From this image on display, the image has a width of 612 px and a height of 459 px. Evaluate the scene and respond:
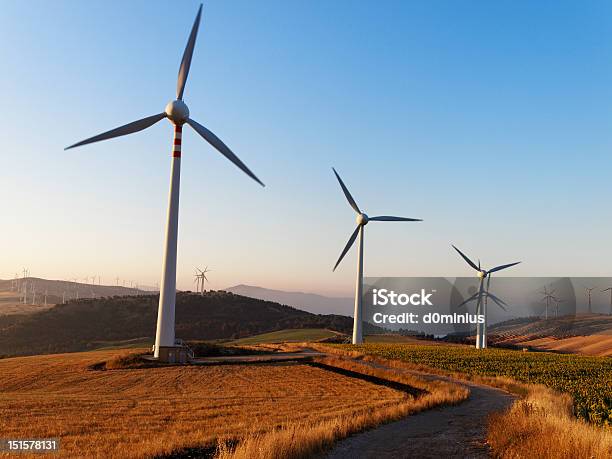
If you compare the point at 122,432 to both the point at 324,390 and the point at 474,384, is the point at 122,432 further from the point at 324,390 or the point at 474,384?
the point at 474,384

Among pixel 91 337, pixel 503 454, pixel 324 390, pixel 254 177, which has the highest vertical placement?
pixel 254 177

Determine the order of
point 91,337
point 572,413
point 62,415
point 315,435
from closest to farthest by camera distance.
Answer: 1. point 315,435
2. point 572,413
3. point 62,415
4. point 91,337

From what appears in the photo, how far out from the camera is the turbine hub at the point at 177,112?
2596 inches

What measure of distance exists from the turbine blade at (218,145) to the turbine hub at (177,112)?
0.78 metres

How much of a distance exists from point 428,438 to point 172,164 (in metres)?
49.0

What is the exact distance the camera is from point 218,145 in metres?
64.9

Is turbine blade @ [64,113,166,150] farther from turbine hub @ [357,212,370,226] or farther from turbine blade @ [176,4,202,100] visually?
turbine hub @ [357,212,370,226]

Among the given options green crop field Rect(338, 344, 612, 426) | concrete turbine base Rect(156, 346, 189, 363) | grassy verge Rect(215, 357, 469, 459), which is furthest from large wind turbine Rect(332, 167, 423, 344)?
grassy verge Rect(215, 357, 469, 459)

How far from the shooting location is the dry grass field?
23.1 metres

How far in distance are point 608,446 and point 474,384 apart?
28.5 meters

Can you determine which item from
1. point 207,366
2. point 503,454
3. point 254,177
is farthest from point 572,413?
point 207,366

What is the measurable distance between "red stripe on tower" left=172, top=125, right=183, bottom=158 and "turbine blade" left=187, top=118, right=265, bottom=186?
62.4 inches

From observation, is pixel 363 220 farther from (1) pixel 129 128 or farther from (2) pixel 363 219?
(1) pixel 129 128

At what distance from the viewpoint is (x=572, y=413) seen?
1033 inches
